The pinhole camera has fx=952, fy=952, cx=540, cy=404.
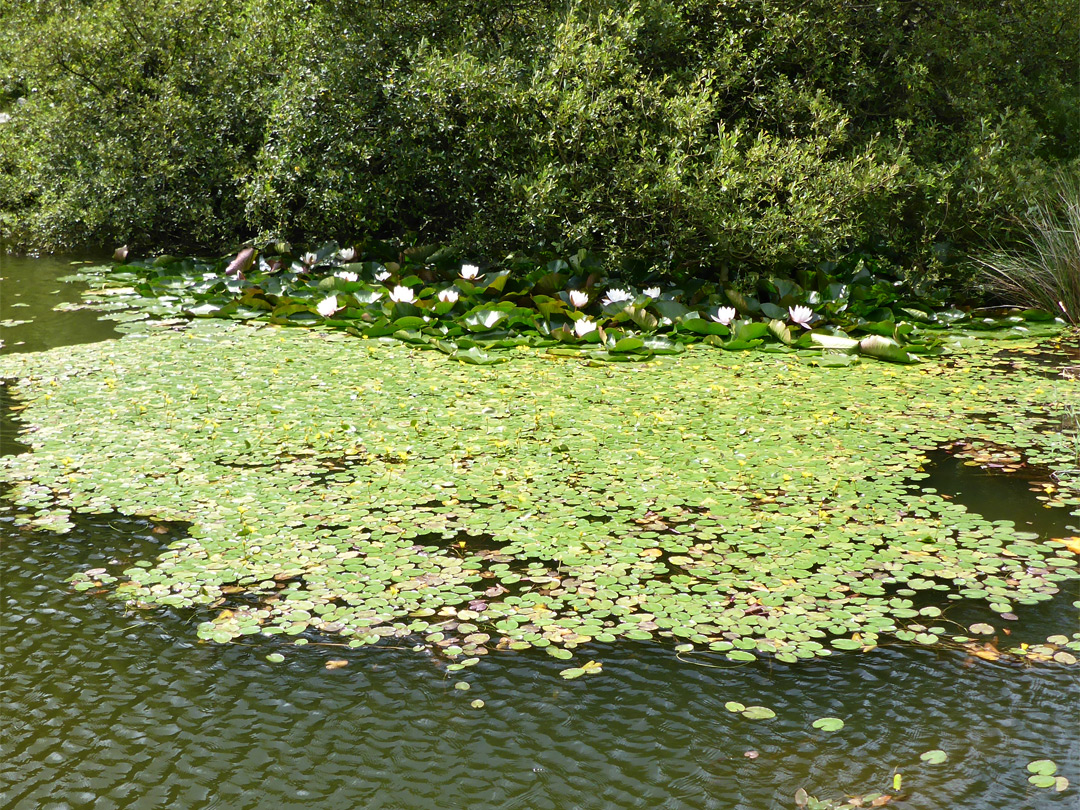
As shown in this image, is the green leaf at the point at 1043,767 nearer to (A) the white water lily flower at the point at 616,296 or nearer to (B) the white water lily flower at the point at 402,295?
(A) the white water lily flower at the point at 616,296

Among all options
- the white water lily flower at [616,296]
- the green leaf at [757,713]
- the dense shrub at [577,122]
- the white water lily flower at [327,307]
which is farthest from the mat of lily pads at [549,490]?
the dense shrub at [577,122]

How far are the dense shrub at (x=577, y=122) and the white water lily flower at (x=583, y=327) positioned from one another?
2.90 feet

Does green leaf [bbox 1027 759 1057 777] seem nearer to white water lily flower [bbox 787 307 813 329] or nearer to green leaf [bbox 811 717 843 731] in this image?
green leaf [bbox 811 717 843 731]

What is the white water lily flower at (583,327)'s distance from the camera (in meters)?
5.73

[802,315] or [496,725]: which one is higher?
[802,315]

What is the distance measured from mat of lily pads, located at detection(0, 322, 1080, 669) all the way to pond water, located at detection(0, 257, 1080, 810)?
0.12 metres

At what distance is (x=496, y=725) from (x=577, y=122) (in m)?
4.84

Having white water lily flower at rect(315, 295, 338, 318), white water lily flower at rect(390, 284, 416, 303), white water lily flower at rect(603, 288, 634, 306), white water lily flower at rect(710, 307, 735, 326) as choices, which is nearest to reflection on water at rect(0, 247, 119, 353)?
white water lily flower at rect(315, 295, 338, 318)

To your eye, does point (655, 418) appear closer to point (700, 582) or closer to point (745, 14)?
point (700, 582)

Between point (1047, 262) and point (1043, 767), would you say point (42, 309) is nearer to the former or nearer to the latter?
point (1043, 767)

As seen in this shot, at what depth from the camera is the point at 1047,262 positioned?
6242 mm

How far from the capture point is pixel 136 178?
26.6 ft

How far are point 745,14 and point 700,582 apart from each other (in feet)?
16.9

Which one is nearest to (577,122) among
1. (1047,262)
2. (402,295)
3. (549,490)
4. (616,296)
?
(616,296)
